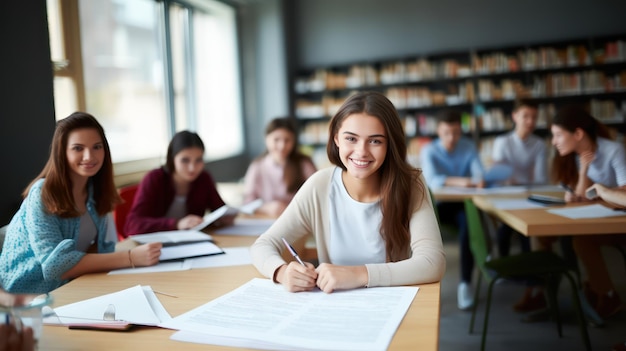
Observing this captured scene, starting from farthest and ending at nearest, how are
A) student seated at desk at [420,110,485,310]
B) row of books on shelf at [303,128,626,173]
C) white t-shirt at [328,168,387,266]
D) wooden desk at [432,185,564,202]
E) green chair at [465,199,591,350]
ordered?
row of books on shelf at [303,128,626,173], student seated at desk at [420,110,485,310], wooden desk at [432,185,564,202], green chair at [465,199,591,350], white t-shirt at [328,168,387,266]

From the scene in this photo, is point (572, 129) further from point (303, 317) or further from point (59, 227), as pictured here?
point (59, 227)

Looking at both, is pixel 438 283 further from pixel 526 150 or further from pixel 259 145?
pixel 259 145

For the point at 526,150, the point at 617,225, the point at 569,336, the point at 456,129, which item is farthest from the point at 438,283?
the point at 526,150

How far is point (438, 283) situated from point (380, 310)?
307 mm

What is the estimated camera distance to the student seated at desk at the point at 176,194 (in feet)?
8.13

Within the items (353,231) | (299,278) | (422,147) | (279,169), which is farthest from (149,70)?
(299,278)

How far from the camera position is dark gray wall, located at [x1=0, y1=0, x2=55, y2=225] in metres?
2.19

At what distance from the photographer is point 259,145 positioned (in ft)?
24.6

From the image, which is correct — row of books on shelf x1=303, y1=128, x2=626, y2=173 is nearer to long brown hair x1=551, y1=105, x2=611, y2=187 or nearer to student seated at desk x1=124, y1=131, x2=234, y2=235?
long brown hair x1=551, y1=105, x2=611, y2=187

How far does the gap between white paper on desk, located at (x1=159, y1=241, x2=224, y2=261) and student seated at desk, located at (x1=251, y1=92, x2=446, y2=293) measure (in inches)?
13.3

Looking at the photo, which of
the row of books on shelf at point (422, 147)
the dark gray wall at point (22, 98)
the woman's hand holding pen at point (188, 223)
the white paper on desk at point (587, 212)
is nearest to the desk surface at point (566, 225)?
the white paper on desk at point (587, 212)

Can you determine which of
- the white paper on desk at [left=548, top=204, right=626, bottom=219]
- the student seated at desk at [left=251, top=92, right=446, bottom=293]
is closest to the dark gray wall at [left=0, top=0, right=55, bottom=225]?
the student seated at desk at [left=251, top=92, right=446, bottom=293]

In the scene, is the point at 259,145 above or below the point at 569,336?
above

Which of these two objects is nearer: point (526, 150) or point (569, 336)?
point (569, 336)
